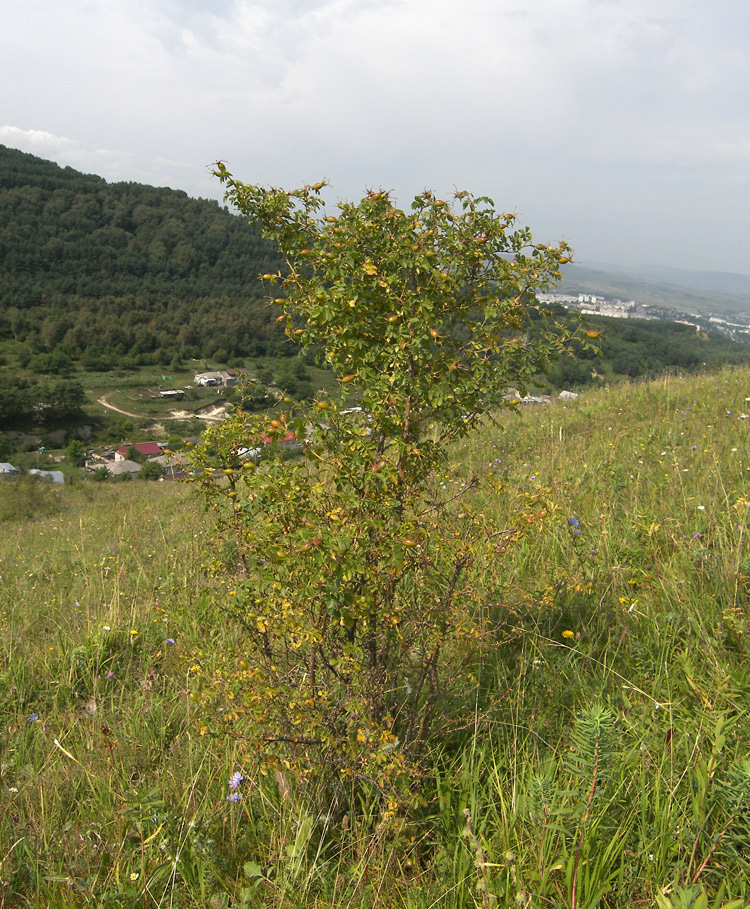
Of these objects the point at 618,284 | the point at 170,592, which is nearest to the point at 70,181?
the point at 170,592

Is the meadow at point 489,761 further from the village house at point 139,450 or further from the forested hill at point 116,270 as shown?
the forested hill at point 116,270

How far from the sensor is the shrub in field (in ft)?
5.18

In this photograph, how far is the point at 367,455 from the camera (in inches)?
64.0

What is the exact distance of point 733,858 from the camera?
143 centimetres

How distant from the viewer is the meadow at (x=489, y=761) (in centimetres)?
151

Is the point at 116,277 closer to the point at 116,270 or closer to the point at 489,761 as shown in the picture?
the point at 116,270

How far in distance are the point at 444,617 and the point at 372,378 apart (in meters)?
0.85

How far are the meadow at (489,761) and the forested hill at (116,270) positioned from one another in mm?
65765

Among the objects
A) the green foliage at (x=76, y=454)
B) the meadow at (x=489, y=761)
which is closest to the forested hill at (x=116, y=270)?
the green foliage at (x=76, y=454)

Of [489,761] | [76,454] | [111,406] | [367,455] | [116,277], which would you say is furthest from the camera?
[116,277]

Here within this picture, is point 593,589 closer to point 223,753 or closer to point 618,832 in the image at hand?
point 618,832

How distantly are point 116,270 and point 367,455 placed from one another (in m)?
115

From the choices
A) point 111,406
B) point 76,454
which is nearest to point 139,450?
point 76,454

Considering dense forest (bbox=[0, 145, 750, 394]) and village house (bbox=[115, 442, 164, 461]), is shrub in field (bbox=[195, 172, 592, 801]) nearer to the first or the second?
village house (bbox=[115, 442, 164, 461])
